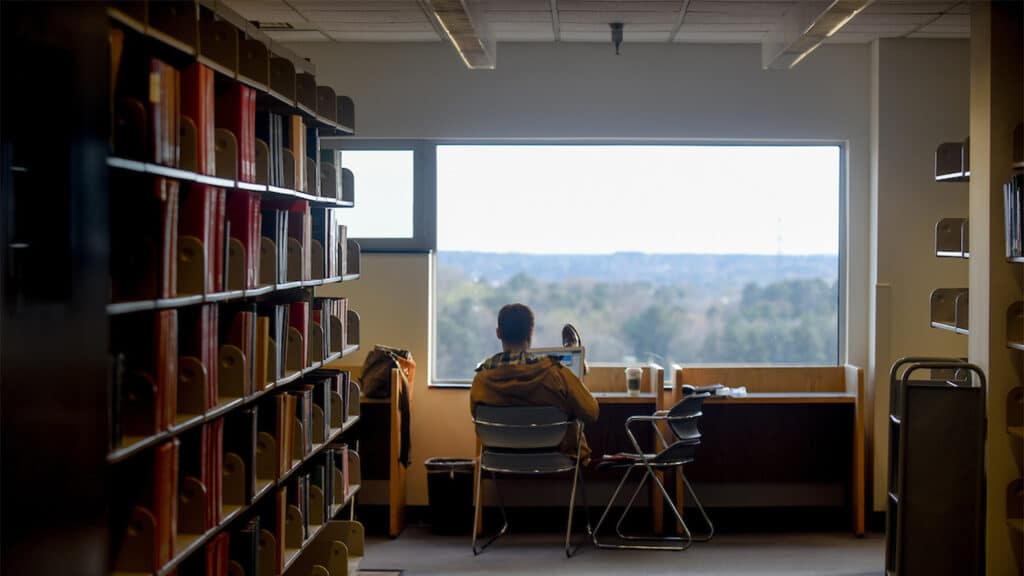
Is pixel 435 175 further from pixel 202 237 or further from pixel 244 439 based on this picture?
pixel 202 237

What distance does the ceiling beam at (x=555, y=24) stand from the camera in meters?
5.51

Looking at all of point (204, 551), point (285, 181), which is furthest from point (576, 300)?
point (204, 551)

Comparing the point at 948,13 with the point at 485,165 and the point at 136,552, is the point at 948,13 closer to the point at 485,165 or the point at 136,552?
the point at 485,165

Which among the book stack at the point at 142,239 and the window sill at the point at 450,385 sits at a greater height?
the book stack at the point at 142,239

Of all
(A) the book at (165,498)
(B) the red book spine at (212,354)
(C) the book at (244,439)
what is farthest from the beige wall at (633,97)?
(A) the book at (165,498)

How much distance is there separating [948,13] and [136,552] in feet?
15.8

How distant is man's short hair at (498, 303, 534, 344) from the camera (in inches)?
222

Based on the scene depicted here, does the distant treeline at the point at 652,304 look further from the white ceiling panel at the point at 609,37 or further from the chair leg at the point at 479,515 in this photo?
the white ceiling panel at the point at 609,37

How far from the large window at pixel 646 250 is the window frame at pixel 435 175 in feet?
0.13

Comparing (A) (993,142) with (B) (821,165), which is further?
(B) (821,165)

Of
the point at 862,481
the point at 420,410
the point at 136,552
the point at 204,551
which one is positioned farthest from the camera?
the point at 420,410

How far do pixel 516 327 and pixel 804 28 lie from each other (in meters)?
2.05

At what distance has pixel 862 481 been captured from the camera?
6.13 meters

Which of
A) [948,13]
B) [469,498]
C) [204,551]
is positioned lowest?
[469,498]
